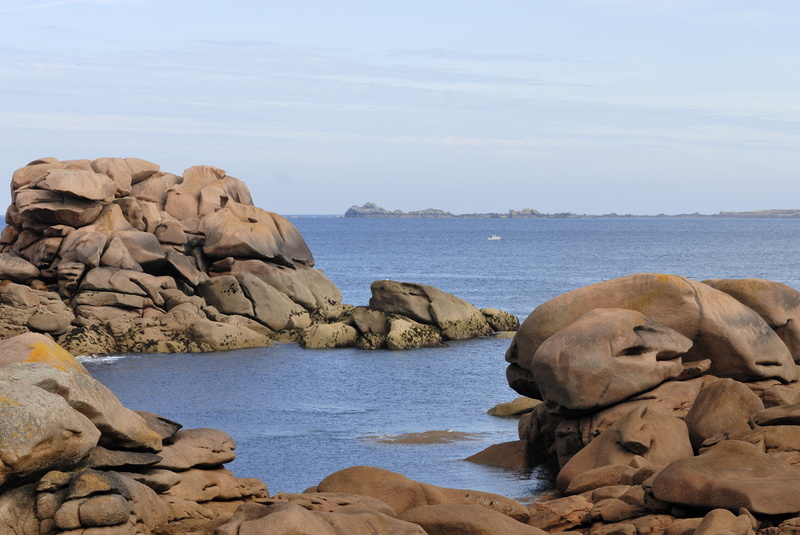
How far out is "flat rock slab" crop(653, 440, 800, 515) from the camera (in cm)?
1438

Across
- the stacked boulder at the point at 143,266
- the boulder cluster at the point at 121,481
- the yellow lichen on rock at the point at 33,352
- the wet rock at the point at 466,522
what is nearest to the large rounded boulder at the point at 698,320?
the wet rock at the point at 466,522

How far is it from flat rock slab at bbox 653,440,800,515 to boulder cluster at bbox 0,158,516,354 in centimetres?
3485

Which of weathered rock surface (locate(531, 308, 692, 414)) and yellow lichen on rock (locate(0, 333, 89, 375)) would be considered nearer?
yellow lichen on rock (locate(0, 333, 89, 375))

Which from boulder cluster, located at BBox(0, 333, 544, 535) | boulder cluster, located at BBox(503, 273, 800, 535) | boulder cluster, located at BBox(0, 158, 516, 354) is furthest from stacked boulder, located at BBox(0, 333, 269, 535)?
boulder cluster, located at BBox(0, 158, 516, 354)

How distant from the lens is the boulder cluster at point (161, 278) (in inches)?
1919

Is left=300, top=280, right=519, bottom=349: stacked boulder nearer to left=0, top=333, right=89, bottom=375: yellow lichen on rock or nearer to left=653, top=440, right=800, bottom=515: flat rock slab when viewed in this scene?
left=653, top=440, right=800, bottom=515: flat rock slab

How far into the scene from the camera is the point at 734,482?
48.8 ft

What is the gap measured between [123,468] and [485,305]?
62.8 m

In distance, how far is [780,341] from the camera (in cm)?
2416

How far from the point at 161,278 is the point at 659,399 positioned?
35.8 metres

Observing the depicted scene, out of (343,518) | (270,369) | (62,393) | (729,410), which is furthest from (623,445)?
(270,369)

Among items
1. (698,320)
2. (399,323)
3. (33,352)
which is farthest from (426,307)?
(33,352)

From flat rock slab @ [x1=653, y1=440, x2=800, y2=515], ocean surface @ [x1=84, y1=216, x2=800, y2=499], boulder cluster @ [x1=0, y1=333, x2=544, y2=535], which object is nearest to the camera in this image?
boulder cluster @ [x1=0, y1=333, x2=544, y2=535]

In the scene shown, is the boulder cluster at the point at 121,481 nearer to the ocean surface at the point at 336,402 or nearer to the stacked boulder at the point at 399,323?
the ocean surface at the point at 336,402
